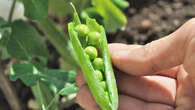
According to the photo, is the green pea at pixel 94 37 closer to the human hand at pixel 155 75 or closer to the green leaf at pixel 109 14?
the human hand at pixel 155 75

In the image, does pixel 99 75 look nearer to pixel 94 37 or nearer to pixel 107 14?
pixel 94 37

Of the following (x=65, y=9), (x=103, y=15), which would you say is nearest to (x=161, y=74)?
(x=103, y=15)

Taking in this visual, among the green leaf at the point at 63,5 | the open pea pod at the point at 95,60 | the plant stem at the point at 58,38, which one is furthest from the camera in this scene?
the green leaf at the point at 63,5

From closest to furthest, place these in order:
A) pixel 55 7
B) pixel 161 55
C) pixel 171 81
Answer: pixel 161 55 < pixel 171 81 < pixel 55 7

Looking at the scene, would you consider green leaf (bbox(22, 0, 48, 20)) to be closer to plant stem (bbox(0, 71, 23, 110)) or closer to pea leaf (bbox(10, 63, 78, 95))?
pea leaf (bbox(10, 63, 78, 95))

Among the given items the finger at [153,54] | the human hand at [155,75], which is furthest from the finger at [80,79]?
the finger at [153,54]

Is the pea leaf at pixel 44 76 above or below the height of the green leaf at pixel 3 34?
below

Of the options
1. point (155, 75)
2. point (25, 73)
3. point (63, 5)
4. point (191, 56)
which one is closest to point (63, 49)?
point (63, 5)

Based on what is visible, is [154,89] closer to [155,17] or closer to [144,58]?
[144,58]

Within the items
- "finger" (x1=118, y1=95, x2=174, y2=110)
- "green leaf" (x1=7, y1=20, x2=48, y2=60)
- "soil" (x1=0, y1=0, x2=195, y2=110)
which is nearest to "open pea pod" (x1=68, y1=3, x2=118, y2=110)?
"finger" (x1=118, y1=95, x2=174, y2=110)
